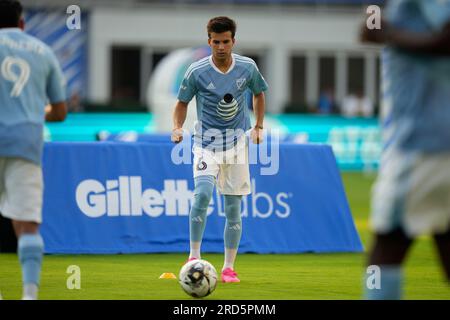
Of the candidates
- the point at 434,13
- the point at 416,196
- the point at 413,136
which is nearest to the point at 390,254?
the point at 416,196

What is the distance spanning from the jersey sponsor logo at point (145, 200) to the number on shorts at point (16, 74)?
539cm

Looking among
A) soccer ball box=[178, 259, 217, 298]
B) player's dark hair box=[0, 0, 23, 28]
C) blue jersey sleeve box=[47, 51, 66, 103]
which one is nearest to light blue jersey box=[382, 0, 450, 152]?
blue jersey sleeve box=[47, 51, 66, 103]

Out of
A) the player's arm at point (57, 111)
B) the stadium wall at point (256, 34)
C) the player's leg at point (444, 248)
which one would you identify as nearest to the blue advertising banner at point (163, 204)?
the player's arm at point (57, 111)

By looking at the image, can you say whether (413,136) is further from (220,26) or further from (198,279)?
(220,26)

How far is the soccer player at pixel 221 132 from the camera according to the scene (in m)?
10.8

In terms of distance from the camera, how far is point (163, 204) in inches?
535

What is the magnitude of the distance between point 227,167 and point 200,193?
0.42m

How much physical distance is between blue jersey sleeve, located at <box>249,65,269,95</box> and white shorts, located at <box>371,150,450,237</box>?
4.65 meters

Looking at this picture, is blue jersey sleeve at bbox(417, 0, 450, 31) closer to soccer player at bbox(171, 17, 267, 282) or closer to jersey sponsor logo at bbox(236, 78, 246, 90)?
soccer player at bbox(171, 17, 267, 282)

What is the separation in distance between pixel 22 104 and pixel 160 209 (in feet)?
19.0

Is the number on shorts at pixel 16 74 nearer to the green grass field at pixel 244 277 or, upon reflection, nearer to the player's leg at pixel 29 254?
the player's leg at pixel 29 254

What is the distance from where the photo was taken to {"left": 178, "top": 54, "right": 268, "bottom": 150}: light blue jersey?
428 inches

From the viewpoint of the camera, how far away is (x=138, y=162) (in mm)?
13594
